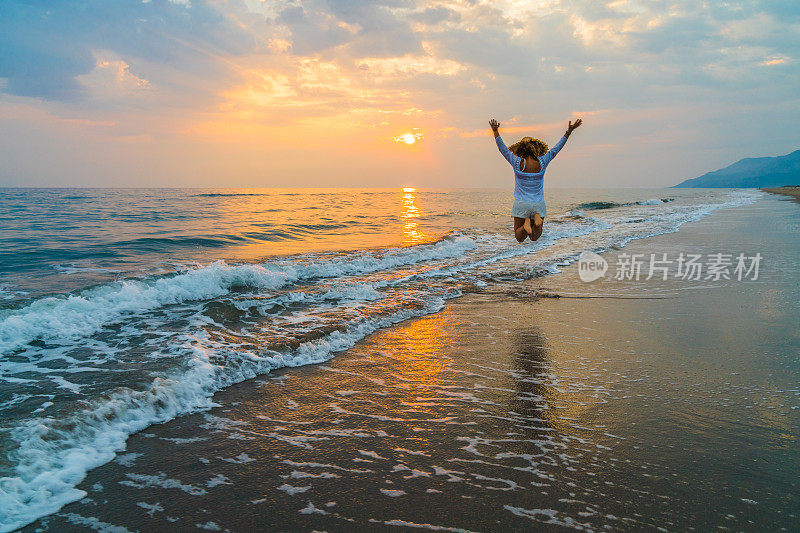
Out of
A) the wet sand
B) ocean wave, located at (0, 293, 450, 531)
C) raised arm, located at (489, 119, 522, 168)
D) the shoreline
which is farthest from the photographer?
the shoreline

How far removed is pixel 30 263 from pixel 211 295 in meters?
8.21

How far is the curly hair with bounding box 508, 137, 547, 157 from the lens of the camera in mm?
7227

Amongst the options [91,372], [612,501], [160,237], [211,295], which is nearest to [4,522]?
[91,372]

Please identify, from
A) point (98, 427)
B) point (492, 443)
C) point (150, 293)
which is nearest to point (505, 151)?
point (492, 443)

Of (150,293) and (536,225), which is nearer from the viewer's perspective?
(536,225)

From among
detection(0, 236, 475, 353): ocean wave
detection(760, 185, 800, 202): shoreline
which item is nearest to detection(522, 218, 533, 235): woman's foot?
detection(0, 236, 475, 353): ocean wave

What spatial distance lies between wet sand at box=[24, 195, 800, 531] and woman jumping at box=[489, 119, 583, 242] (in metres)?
1.86

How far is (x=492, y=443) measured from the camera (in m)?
3.97

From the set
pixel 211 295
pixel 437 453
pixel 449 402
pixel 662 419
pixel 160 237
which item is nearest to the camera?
pixel 437 453

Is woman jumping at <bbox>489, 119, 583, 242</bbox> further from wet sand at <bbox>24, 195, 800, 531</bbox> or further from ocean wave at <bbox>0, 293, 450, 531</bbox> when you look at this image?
ocean wave at <bbox>0, 293, 450, 531</bbox>

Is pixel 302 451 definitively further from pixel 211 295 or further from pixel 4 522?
pixel 211 295

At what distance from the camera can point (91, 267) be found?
13969 millimetres

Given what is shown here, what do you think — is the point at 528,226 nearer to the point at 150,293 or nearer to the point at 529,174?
the point at 529,174

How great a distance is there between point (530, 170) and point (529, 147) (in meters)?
0.36
